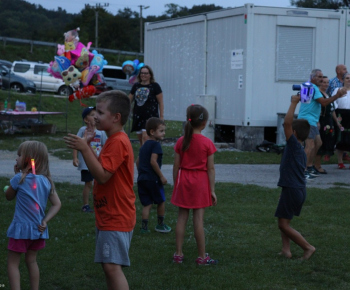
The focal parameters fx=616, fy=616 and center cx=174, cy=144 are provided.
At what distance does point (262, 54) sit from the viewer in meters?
15.5

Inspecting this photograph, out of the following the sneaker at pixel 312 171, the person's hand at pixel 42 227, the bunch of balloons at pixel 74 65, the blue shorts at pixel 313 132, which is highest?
the bunch of balloons at pixel 74 65

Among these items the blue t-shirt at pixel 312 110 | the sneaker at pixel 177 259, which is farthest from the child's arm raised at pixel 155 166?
the blue t-shirt at pixel 312 110

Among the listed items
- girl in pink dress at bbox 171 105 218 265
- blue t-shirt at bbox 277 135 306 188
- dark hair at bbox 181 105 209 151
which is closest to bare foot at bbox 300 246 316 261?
blue t-shirt at bbox 277 135 306 188

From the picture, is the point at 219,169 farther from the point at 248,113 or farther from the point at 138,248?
the point at 138,248

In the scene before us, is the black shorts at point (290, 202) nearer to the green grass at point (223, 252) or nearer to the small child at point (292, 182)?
the small child at point (292, 182)

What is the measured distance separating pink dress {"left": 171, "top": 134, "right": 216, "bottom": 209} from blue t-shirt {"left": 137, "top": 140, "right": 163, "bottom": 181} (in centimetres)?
113

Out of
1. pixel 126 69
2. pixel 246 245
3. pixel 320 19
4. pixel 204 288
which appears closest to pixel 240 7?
pixel 320 19

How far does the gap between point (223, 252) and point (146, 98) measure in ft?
16.3

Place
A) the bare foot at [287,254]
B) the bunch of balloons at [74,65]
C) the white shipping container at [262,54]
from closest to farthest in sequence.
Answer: the bare foot at [287,254], the white shipping container at [262,54], the bunch of balloons at [74,65]

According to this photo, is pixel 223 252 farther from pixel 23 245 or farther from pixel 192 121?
pixel 23 245

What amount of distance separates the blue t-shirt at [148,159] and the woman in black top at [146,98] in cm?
348

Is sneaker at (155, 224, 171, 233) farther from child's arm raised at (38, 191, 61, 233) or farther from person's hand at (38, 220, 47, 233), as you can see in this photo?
person's hand at (38, 220, 47, 233)

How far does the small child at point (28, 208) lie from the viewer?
461 centimetres

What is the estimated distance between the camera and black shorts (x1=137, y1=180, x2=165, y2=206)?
7191mm
